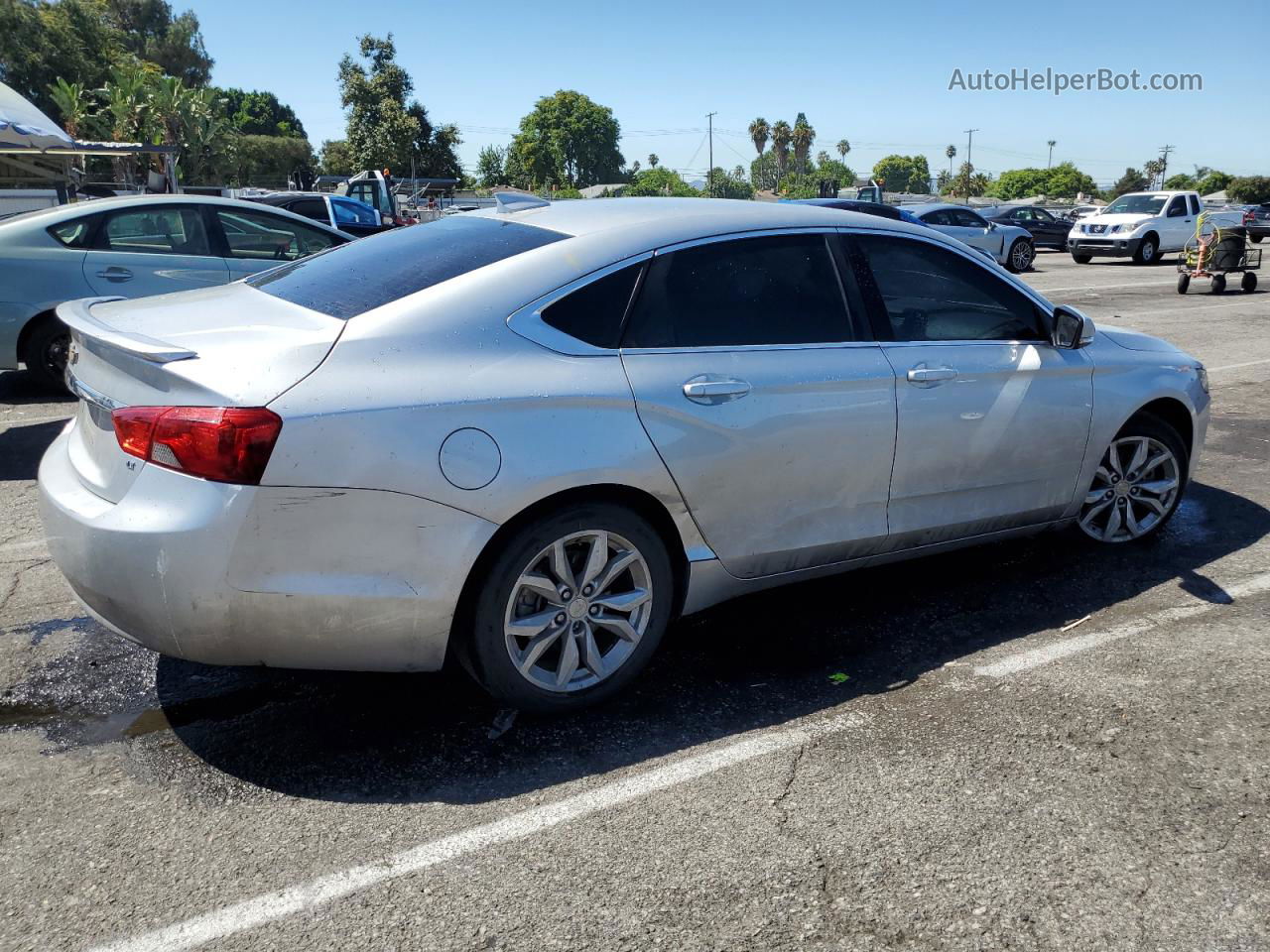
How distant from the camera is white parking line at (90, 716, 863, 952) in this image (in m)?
2.40

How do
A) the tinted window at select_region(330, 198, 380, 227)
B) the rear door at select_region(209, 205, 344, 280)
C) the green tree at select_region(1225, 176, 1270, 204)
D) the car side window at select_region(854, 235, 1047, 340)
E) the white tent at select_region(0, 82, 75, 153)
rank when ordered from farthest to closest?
the green tree at select_region(1225, 176, 1270, 204)
the tinted window at select_region(330, 198, 380, 227)
the white tent at select_region(0, 82, 75, 153)
the rear door at select_region(209, 205, 344, 280)
the car side window at select_region(854, 235, 1047, 340)

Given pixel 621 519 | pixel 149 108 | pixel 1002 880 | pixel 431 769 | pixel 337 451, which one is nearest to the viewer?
pixel 1002 880

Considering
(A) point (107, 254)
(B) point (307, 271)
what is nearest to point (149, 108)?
(A) point (107, 254)

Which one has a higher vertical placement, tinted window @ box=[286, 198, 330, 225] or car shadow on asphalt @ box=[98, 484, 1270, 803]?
tinted window @ box=[286, 198, 330, 225]

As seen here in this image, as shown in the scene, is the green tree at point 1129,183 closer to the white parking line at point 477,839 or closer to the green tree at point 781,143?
the green tree at point 781,143

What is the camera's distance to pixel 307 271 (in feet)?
12.8

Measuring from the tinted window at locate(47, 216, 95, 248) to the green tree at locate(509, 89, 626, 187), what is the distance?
124769 mm

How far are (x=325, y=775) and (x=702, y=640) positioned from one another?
60.9 inches

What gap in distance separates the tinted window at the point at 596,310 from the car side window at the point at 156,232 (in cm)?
604

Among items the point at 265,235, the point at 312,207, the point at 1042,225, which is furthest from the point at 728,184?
the point at 265,235

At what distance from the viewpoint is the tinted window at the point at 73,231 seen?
26.0 ft

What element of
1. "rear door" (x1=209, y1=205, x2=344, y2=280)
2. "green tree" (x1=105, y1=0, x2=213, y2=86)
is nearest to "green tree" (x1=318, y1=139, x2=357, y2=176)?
"green tree" (x1=105, y1=0, x2=213, y2=86)

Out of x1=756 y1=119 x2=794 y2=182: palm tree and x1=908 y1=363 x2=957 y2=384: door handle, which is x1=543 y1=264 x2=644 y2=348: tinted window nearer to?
x1=908 y1=363 x2=957 y2=384: door handle

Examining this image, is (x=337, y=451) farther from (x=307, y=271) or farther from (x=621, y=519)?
(x=307, y=271)
